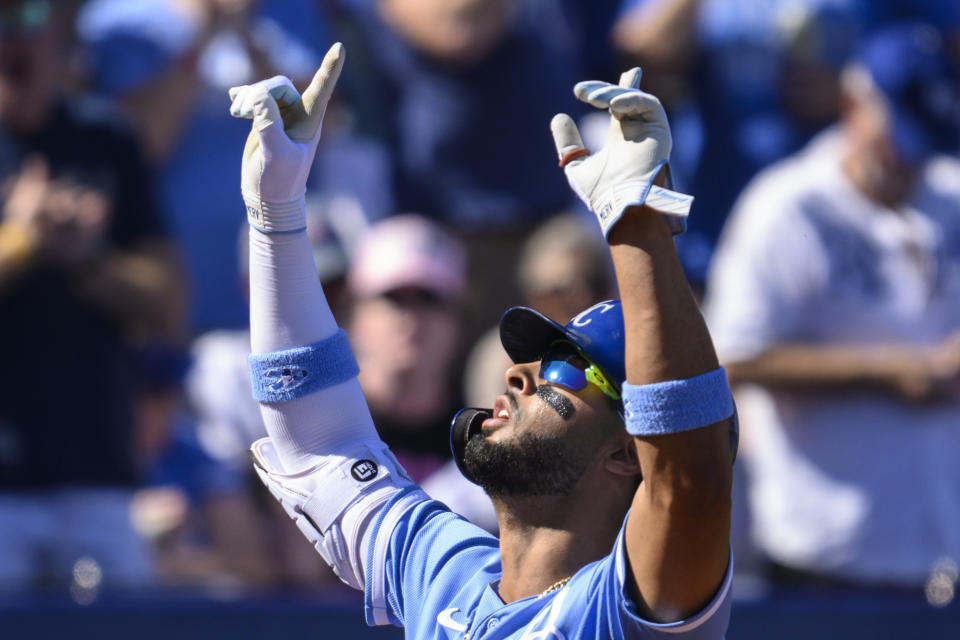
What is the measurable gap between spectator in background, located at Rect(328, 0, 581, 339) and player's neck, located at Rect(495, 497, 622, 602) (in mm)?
3071

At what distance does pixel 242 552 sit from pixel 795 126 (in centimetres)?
285

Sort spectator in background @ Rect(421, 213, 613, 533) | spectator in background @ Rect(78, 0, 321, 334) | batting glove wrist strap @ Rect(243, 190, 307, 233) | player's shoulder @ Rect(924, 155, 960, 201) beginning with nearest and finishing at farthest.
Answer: batting glove wrist strap @ Rect(243, 190, 307, 233)
spectator in background @ Rect(421, 213, 613, 533)
player's shoulder @ Rect(924, 155, 960, 201)
spectator in background @ Rect(78, 0, 321, 334)

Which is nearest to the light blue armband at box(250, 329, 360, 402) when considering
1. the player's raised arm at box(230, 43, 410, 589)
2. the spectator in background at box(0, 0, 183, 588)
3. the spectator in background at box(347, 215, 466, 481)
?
the player's raised arm at box(230, 43, 410, 589)

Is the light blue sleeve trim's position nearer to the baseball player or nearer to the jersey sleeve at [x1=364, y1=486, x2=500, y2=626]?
the baseball player

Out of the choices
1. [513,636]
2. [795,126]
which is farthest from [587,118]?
[513,636]

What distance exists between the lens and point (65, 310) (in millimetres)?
5117

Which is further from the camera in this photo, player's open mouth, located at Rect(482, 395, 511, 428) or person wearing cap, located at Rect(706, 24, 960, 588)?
person wearing cap, located at Rect(706, 24, 960, 588)

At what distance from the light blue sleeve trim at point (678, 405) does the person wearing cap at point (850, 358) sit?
2909 mm

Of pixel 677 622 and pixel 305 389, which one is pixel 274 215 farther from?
pixel 677 622

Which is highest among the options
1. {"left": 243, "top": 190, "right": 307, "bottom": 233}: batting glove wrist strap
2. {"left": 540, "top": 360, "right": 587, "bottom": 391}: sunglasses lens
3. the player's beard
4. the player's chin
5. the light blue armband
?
{"left": 243, "top": 190, "right": 307, "bottom": 233}: batting glove wrist strap

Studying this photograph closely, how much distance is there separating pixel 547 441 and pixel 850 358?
2.69 m

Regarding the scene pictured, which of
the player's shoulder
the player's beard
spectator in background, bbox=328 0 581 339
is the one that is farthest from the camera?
spectator in background, bbox=328 0 581 339

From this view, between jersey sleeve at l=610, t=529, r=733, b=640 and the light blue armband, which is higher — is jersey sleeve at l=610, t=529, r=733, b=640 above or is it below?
below

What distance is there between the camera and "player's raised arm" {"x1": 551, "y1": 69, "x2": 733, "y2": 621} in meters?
2.10
